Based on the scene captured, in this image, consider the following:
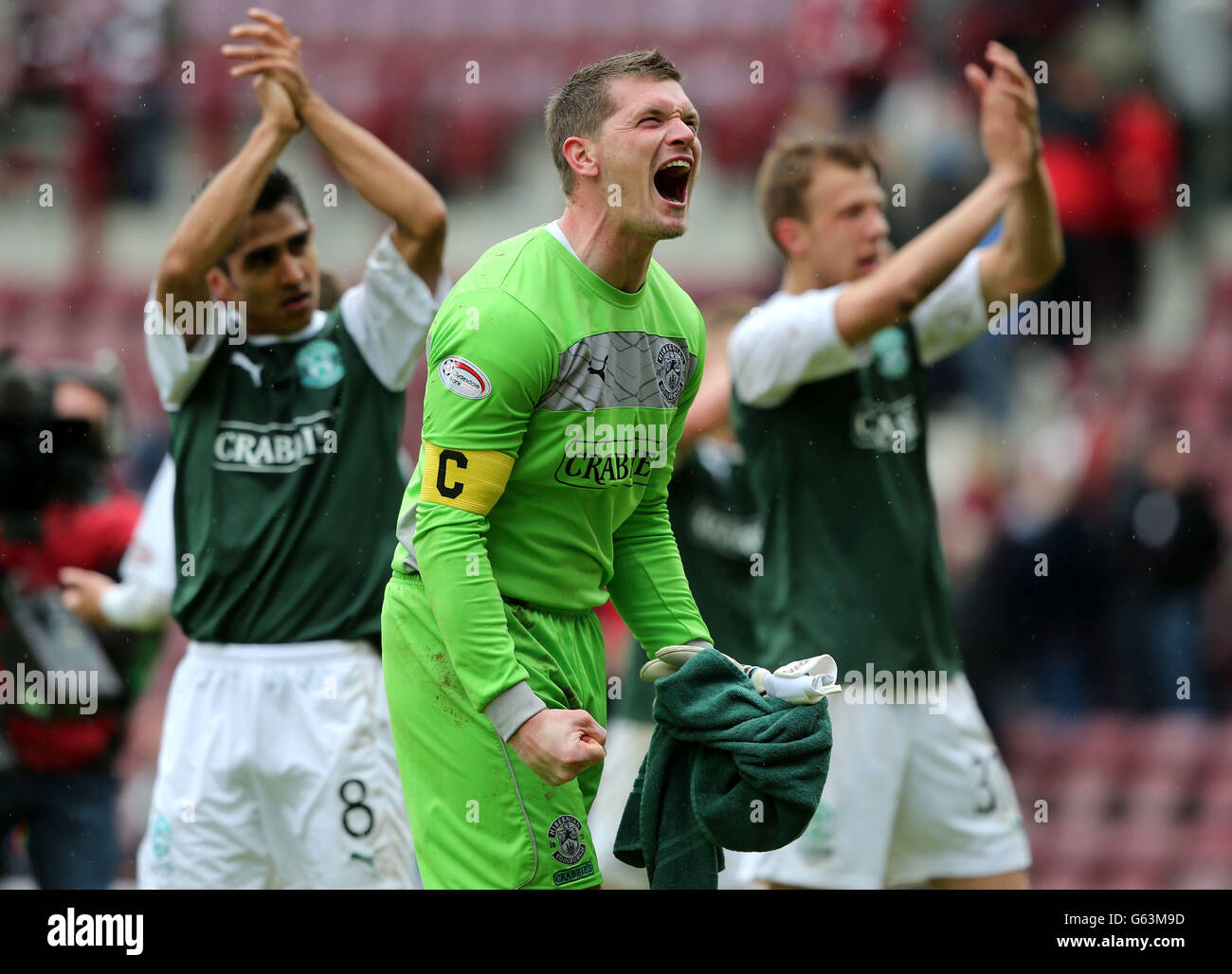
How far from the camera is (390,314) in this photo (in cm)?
427

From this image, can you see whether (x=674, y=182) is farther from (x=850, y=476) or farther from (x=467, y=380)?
(x=850, y=476)

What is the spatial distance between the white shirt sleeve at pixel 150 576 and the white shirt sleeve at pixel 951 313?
207cm

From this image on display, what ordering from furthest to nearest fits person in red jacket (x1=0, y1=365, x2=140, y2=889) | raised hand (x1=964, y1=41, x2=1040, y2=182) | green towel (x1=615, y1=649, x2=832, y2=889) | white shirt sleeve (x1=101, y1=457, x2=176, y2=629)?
person in red jacket (x1=0, y1=365, x2=140, y2=889) → white shirt sleeve (x1=101, y1=457, x2=176, y2=629) → raised hand (x1=964, y1=41, x2=1040, y2=182) → green towel (x1=615, y1=649, x2=832, y2=889)

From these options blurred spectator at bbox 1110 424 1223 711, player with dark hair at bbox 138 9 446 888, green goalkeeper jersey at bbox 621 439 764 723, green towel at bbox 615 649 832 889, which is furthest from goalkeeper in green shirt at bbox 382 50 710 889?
blurred spectator at bbox 1110 424 1223 711

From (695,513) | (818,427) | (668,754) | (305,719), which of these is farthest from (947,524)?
(668,754)

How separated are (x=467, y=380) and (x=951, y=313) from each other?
2046 mm

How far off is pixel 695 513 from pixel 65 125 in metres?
7.33

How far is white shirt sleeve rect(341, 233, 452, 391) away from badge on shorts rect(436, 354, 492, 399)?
1279mm

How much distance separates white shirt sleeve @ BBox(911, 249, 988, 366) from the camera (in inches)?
183

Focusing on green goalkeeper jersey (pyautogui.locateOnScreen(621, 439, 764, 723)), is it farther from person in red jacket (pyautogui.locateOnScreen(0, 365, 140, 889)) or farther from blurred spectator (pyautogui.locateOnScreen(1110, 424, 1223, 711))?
blurred spectator (pyautogui.locateOnScreen(1110, 424, 1223, 711))
